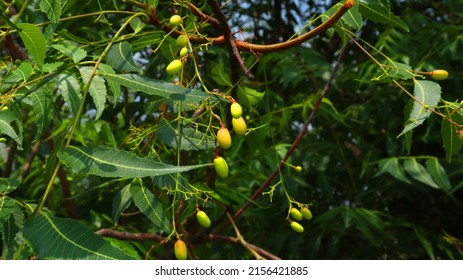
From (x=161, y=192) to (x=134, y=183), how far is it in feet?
0.73

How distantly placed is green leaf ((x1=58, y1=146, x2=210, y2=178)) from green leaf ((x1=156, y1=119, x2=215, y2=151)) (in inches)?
9.1

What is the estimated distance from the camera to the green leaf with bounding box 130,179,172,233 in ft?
3.49

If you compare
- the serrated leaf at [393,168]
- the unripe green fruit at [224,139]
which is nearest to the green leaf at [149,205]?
the unripe green fruit at [224,139]

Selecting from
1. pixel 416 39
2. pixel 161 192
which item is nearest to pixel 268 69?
pixel 416 39

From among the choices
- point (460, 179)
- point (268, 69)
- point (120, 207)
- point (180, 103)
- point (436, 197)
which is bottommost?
point (436, 197)

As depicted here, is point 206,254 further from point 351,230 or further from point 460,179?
point 460,179

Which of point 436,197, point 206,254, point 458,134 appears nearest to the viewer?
point 458,134

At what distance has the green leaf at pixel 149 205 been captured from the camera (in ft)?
3.49

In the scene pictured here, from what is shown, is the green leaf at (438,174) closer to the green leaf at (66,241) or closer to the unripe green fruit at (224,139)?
the unripe green fruit at (224,139)

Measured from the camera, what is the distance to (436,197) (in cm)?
284

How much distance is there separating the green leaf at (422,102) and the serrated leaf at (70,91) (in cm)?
51

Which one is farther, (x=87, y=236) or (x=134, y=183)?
(x=134, y=183)

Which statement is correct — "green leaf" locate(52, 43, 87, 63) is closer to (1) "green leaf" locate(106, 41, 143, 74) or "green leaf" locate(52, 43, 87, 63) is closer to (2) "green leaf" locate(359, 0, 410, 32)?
(1) "green leaf" locate(106, 41, 143, 74)

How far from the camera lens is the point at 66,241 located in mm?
833
